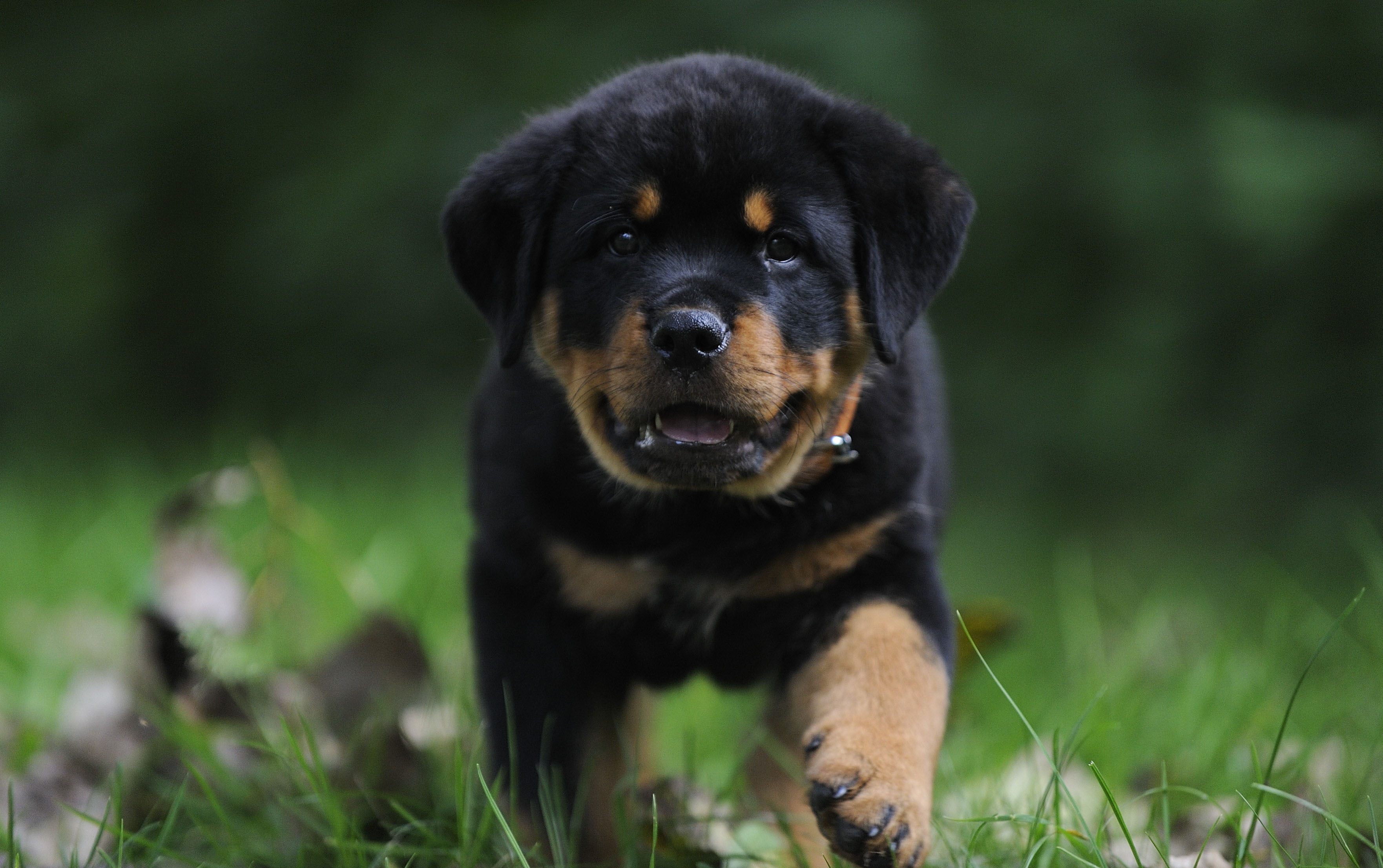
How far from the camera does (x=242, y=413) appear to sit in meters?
7.24

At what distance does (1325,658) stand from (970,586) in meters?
2.17

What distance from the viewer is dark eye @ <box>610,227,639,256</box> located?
262 cm

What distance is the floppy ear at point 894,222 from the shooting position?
8.69 ft

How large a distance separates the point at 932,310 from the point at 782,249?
432cm

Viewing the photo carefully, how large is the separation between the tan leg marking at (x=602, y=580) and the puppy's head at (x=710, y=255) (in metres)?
0.17

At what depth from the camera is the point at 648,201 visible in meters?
2.57

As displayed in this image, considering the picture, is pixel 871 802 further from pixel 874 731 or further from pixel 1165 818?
pixel 1165 818

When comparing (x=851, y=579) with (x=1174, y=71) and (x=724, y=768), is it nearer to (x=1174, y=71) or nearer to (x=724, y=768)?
(x=724, y=768)

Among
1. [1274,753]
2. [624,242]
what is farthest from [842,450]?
[1274,753]

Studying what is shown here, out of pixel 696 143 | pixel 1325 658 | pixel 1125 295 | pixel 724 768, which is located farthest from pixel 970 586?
pixel 696 143

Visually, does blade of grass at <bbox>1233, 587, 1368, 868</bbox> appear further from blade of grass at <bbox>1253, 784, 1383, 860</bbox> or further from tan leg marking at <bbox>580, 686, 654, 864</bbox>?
tan leg marking at <bbox>580, 686, 654, 864</bbox>

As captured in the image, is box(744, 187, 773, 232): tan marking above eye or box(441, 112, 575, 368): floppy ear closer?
box(744, 187, 773, 232): tan marking above eye

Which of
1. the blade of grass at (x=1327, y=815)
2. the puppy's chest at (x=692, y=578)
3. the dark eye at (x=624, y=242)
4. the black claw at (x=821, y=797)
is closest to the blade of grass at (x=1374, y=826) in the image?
the blade of grass at (x=1327, y=815)

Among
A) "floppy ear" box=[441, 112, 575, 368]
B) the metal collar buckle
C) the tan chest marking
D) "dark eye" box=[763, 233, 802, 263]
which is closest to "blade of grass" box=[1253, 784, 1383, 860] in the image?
the tan chest marking
